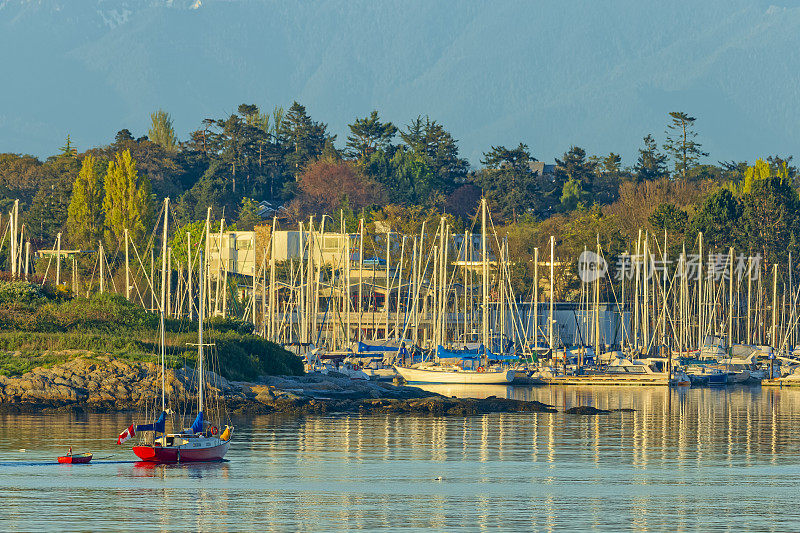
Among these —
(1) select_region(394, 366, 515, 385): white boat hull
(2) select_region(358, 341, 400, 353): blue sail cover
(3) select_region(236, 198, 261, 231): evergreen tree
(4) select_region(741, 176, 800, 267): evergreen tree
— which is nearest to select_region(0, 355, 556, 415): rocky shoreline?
A: (1) select_region(394, 366, 515, 385): white boat hull

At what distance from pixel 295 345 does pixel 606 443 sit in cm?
3998

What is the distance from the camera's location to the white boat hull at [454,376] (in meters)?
77.9

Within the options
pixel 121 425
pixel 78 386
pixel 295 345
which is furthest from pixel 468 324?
pixel 121 425

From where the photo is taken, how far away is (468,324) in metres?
98.8

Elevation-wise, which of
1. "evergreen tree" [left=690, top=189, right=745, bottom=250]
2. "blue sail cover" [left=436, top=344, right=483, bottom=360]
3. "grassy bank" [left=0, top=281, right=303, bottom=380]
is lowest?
"blue sail cover" [left=436, top=344, right=483, bottom=360]

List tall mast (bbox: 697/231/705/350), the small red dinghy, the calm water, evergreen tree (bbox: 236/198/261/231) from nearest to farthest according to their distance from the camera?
the calm water < the small red dinghy < tall mast (bbox: 697/231/705/350) < evergreen tree (bbox: 236/198/261/231)

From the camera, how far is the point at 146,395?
182 ft

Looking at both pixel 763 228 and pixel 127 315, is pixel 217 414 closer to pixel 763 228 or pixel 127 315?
pixel 127 315

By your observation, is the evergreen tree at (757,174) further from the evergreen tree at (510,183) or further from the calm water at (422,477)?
the calm water at (422,477)

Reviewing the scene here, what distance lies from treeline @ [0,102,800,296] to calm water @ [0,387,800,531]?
5914 cm

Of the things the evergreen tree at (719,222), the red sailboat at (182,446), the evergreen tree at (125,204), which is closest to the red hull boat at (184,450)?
the red sailboat at (182,446)

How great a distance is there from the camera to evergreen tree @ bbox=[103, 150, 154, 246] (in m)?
116

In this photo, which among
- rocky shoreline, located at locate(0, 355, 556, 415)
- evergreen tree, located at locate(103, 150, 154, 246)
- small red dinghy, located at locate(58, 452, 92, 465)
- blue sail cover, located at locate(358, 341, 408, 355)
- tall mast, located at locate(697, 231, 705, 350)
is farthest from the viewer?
evergreen tree, located at locate(103, 150, 154, 246)

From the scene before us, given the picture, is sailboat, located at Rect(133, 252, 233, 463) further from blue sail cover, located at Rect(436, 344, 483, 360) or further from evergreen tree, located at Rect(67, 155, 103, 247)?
evergreen tree, located at Rect(67, 155, 103, 247)
